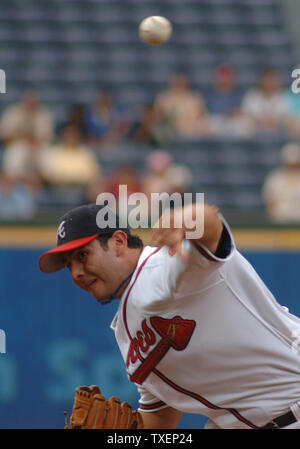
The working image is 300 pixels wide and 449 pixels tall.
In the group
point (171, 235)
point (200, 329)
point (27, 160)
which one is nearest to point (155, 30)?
point (200, 329)

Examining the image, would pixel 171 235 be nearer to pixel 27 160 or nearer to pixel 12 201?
pixel 12 201

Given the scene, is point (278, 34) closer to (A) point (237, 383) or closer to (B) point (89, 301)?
(B) point (89, 301)

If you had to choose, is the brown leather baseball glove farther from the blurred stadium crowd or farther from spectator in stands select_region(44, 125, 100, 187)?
spectator in stands select_region(44, 125, 100, 187)

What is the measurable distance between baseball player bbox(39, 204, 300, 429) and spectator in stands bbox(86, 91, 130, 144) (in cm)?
628

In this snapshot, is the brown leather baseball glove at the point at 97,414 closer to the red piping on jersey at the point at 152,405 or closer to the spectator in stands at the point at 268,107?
the red piping on jersey at the point at 152,405

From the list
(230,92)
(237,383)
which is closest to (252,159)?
(230,92)

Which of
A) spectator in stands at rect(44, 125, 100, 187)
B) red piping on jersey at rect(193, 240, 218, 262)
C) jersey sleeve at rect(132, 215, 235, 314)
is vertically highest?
spectator in stands at rect(44, 125, 100, 187)

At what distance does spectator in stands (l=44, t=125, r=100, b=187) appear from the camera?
345 inches

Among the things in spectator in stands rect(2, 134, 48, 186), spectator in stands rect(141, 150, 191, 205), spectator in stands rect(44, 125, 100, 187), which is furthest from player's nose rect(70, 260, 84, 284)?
spectator in stands rect(44, 125, 100, 187)

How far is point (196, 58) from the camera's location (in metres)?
11.7

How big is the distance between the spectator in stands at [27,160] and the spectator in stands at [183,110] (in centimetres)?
170

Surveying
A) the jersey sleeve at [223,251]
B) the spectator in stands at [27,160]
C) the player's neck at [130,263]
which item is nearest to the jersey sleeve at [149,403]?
the player's neck at [130,263]

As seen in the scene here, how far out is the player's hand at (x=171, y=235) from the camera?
2660 mm

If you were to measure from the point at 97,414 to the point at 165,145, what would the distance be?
259 inches
